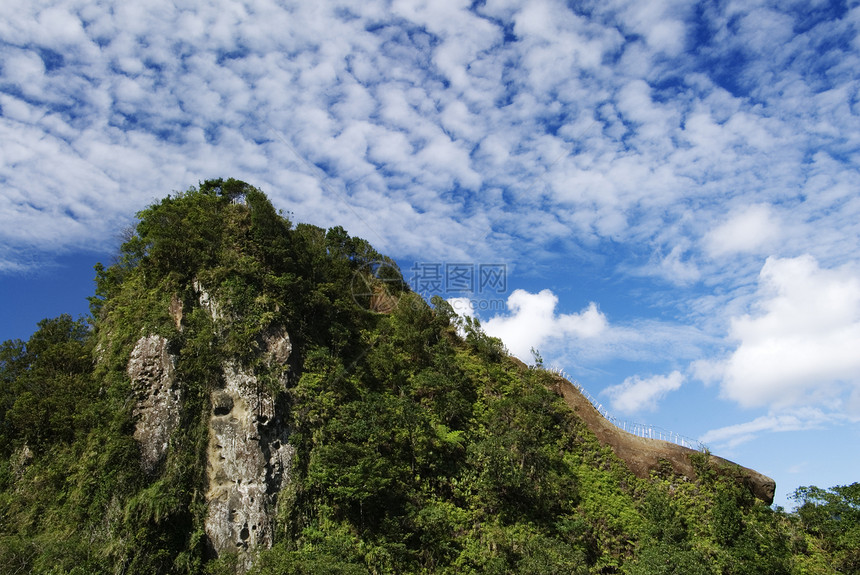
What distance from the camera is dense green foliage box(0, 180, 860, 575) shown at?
16.8 metres

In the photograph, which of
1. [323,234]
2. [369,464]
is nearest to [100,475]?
[369,464]

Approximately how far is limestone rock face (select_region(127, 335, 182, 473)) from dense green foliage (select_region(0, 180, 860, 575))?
355 mm

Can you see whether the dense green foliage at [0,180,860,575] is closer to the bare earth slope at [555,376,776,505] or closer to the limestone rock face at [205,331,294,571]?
the limestone rock face at [205,331,294,571]

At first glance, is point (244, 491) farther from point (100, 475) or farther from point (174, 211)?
point (174, 211)

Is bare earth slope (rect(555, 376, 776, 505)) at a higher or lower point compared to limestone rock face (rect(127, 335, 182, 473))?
higher

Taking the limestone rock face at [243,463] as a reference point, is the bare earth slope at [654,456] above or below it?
above

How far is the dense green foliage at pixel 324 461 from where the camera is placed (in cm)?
1680

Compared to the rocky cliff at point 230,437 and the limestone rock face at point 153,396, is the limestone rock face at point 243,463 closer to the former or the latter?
the rocky cliff at point 230,437

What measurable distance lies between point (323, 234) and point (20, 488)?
22.2 meters

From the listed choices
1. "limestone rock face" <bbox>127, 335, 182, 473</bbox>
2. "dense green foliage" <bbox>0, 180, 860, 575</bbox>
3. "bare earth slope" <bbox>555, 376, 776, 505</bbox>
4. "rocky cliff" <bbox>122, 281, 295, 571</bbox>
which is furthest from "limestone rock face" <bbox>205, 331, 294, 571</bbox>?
"bare earth slope" <bbox>555, 376, 776, 505</bbox>

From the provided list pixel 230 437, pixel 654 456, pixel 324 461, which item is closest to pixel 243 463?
pixel 230 437

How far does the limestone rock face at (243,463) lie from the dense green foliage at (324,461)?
445mm

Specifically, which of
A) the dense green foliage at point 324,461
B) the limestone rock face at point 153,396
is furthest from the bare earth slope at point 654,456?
the limestone rock face at point 153,396

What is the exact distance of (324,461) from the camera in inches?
731
